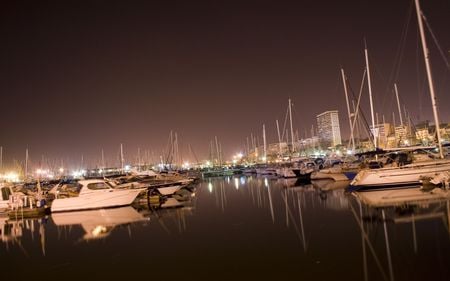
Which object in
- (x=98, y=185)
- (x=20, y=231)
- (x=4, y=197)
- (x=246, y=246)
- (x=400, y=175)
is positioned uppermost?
(x=98, y=185)

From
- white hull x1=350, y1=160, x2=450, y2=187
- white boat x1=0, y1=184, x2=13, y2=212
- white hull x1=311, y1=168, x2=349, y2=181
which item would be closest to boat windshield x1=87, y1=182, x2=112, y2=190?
white boat x1=0, y1=184, x2=13, y2=212

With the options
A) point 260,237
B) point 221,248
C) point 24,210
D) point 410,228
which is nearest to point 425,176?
point 410,228

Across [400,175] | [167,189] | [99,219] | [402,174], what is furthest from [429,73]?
[99,219]

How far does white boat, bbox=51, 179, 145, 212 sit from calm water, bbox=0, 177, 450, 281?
16.4 feet

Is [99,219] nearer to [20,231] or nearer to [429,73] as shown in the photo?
[20,231]

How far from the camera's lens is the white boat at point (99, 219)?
1846cm

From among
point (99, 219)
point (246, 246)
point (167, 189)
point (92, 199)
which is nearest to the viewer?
point (246, 246)

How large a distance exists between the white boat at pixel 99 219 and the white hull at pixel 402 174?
1744 cm

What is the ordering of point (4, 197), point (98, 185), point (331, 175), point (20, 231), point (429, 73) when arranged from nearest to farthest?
point (20, 231)
point (429, 73)
point (98, 185)
point (4, 197)
point (331, 175)

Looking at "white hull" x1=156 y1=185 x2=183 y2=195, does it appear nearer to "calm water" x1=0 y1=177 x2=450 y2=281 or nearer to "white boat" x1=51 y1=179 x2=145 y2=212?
"white boat" x1=51 y1=179 x2=145 y2=212

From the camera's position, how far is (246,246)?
13.1 m

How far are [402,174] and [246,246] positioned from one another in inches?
736

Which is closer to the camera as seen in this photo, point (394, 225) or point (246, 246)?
point (246, 246)

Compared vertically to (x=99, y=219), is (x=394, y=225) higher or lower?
lower
